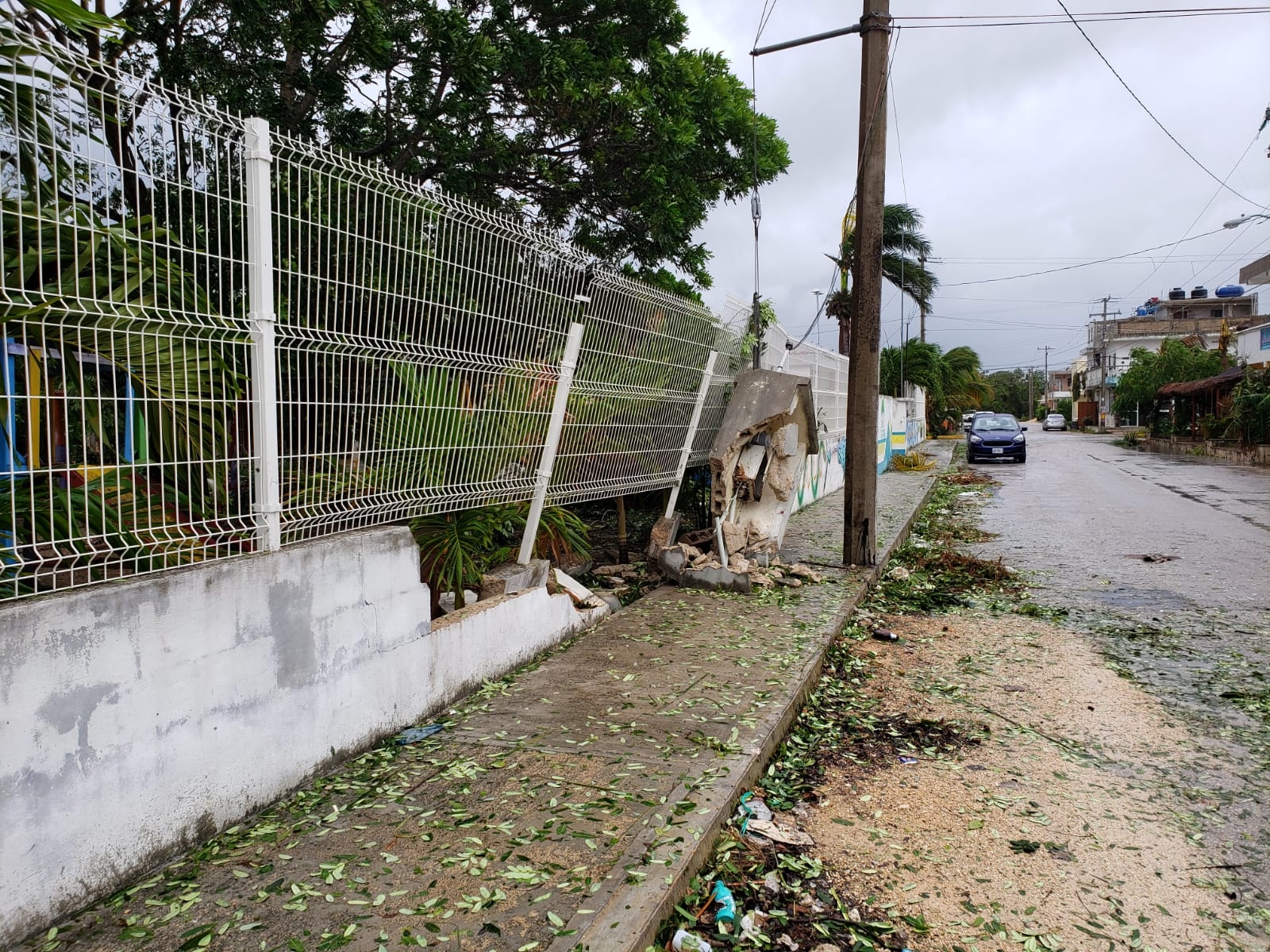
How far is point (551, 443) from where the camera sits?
5.47 meters

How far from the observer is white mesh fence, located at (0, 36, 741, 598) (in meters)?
2.63

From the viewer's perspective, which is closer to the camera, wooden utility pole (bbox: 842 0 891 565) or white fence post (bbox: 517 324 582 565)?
white fence post (bbox: 517 324 582 565)

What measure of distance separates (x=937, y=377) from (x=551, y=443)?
134 feet

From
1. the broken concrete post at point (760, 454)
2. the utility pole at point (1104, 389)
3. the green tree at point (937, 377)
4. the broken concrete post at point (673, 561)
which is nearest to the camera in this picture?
the broken concrete post at point (673, 561)

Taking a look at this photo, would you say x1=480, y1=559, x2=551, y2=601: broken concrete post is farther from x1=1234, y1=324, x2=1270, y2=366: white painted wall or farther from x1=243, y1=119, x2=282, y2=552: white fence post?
x1=1234, y1=324, x2=1270, y2=366: white painted wall

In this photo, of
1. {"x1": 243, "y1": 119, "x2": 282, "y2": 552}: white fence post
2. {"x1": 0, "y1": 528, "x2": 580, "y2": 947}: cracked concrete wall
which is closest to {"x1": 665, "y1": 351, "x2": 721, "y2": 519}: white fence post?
{"x1": 0, "y1": 528, "x2": 580, "y2": 947}: cracked concrete wall

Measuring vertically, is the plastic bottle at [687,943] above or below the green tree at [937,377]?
below

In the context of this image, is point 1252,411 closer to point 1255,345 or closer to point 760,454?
point 1255,345

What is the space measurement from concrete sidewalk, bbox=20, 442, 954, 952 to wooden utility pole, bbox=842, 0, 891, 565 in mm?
3654

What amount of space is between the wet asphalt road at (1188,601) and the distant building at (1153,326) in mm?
56731

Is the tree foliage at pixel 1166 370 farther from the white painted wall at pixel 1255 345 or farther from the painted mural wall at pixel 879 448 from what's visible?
the painted mural wall at pixel 879 448

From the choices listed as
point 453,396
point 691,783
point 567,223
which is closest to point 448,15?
point 567,223

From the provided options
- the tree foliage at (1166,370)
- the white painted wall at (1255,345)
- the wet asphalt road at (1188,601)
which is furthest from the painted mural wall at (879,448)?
the white painted wall at (1255,345)

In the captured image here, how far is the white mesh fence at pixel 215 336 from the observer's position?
2.63 meters
